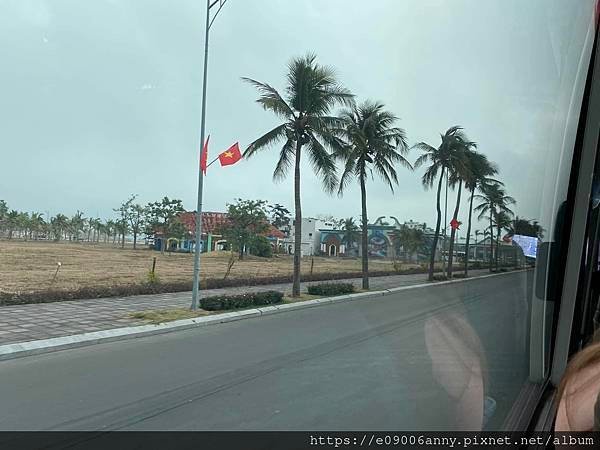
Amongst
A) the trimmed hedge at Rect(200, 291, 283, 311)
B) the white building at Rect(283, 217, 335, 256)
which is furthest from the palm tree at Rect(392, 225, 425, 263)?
the trimmed hedge at Rect(200, 291, 283, 311)

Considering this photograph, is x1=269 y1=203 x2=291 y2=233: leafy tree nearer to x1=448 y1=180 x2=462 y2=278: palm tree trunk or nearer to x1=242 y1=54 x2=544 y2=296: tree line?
x1=242 y1=54 x2=544 y2=296: tree line

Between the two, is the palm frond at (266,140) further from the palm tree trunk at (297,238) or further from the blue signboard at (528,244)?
the blue signboard at (528,244)

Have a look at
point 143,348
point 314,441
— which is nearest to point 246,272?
point 143,348

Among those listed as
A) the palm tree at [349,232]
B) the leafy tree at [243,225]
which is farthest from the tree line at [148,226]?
the palm tree at [349,232]

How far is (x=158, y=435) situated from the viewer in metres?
2.41

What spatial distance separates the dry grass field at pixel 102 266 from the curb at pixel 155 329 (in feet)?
1.63

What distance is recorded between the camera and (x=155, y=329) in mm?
6836

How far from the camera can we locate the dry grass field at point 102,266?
688cm

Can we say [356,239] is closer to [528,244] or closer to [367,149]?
[367,149]

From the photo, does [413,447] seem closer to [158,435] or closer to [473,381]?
[473,381]

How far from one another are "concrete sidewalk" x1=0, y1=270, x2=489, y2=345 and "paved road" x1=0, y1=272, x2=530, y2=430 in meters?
0.71

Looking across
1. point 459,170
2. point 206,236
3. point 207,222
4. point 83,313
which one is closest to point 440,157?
point 459,170

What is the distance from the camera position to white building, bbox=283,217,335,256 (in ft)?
15.3

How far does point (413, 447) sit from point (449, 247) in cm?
112
